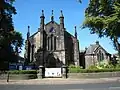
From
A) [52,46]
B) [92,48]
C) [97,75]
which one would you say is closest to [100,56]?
[92,48]

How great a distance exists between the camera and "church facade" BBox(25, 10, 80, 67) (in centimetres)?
5384

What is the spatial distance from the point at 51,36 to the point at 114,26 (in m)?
27.9

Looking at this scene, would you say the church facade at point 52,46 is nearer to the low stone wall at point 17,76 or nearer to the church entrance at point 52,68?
the church entrance at point 52,68

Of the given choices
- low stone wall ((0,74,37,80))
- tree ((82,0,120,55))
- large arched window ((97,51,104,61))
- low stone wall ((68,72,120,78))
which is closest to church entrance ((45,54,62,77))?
low stone wall ((68,72,120,78))

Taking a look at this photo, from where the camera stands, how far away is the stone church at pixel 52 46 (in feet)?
177

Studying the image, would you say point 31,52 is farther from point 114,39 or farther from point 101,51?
point 114,39

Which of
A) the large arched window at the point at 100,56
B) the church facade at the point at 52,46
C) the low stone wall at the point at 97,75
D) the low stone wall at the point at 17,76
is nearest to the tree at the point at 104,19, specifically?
the low stone wall at the point at 97,75

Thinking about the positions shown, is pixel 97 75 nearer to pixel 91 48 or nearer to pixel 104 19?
pixel 104 19

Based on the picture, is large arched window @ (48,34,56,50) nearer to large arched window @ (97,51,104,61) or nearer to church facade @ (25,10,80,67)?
church facade @ (25,10,80,67)

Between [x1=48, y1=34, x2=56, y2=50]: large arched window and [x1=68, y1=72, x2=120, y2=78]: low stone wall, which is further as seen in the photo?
[x1=48, y1=34, x2=56, y2=50]: large arched window

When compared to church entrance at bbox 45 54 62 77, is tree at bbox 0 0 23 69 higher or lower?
higher

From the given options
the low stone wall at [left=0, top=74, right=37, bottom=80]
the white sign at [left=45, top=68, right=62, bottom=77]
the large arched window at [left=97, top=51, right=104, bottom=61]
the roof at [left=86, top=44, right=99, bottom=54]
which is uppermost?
the roof at [left=86, top=44, right=99, bottom=54]

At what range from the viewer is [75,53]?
5581 cm

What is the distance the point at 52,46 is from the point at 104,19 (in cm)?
2539
